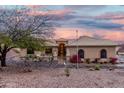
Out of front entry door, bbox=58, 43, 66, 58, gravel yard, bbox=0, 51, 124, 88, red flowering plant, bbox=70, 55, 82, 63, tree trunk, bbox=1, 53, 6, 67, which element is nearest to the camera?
gravel yard, bbox=0, 51, 124, 88

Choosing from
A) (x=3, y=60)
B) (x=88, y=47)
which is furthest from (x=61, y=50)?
(x=3, y=60)

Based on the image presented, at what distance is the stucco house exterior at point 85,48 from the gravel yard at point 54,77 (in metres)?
0.22

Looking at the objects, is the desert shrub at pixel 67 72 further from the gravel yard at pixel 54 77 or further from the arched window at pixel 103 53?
the arched window at pixel 103 53

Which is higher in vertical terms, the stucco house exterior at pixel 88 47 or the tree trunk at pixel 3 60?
the stucco house exterior at pixel 88 47

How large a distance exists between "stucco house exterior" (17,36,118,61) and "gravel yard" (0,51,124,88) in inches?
8.5

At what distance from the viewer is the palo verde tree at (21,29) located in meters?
8.02

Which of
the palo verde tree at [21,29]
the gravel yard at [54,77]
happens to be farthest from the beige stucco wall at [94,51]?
the palo verde tree at [21,29]

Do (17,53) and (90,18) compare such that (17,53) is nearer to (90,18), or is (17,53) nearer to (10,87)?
(10,87)

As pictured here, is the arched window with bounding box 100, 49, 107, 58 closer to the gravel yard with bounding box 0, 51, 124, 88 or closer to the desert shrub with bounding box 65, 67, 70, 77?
the gravel yard with bounding box 0, 51, 124, 88

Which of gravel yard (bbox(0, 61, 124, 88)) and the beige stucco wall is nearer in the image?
gravel yard (bbox(0, 61, 124, 88))

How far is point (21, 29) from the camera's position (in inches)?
327

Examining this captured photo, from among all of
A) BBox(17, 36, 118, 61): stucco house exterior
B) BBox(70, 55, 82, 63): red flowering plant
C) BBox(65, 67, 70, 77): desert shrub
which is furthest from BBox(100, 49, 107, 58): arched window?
BBox(65, 67, 70, 77): desert shrub

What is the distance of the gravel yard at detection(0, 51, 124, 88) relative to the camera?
7.79 metres
